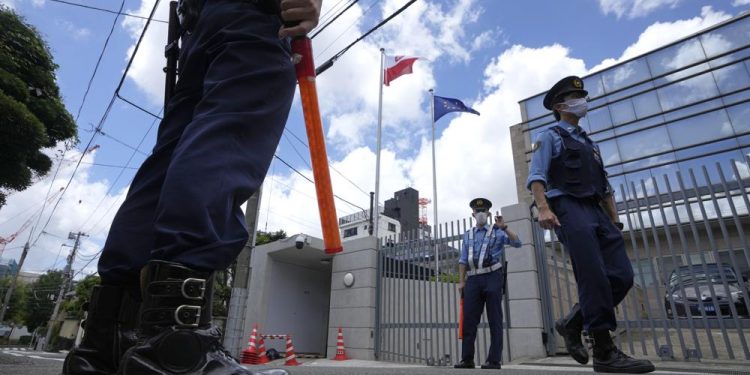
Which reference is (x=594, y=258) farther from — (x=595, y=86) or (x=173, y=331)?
(x=595, y=86)

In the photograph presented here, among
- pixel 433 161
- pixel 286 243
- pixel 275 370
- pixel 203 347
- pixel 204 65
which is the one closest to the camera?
pixel 203 347

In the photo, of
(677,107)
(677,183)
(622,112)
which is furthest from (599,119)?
(677,183)

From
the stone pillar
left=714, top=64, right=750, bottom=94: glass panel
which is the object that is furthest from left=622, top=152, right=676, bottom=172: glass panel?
the stone pillar

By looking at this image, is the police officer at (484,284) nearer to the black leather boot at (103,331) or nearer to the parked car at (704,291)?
the parked car at (704,291)

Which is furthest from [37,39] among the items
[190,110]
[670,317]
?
[670,317]

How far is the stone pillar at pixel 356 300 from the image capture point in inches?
369

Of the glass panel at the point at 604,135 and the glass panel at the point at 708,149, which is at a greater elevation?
the glass panel at the point at 604,135

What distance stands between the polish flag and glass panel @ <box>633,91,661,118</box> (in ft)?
38.7

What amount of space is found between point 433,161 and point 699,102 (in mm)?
12343

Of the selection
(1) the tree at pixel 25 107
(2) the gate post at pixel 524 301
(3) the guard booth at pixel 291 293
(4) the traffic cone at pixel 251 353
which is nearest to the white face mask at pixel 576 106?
(2) the gate post at pixel 524 301

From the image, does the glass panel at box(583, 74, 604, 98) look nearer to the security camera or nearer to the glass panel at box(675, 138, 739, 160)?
the glass panel at box(675, 138, 739, 160)

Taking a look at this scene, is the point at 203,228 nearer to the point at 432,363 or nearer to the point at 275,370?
the point at 275,370

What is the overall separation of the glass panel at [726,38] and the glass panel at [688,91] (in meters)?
1.34

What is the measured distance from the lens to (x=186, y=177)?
853 millimetres
